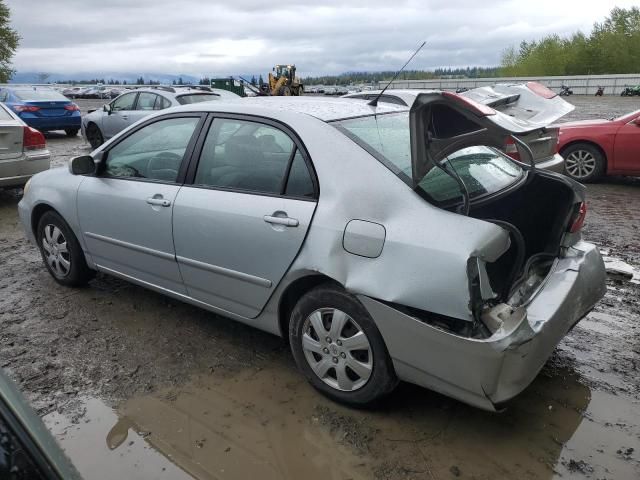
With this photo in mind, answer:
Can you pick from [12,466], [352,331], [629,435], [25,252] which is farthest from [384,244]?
[25,252]

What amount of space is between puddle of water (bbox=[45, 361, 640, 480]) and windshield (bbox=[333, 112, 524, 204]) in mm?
1195

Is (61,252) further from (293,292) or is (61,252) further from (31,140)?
(31,140)

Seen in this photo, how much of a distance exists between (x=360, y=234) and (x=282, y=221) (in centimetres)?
50

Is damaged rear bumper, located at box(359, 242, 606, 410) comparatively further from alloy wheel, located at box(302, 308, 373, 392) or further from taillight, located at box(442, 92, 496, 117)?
taillight, located at box(442, 92, 496, 117)

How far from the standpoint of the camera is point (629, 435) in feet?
8.80

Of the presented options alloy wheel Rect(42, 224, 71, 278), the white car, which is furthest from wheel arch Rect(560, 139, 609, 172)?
alloy wheel Rect(42, 224, 71, 278)

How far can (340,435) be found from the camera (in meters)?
2.72

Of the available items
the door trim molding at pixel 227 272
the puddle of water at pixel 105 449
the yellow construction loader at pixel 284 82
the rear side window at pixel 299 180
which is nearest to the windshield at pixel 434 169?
the rear side window at pixel 299 180

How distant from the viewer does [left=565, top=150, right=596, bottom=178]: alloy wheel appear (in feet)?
27.7

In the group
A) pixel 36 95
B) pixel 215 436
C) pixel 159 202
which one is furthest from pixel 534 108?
pixel 36 95

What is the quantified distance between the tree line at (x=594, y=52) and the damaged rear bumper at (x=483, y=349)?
84.5 metres

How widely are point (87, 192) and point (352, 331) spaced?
2492 millimetres

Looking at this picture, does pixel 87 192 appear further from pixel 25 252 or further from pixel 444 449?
pixel 444 449

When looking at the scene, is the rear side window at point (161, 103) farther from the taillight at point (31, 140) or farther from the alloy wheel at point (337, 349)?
the alloy wheel at point (337, 349)
